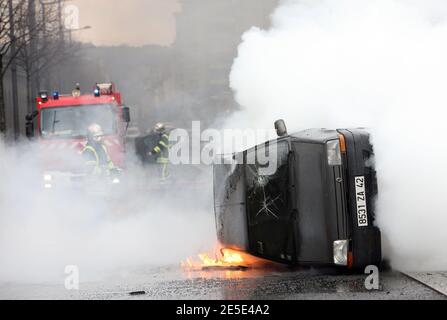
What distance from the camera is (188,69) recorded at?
84.3 ft

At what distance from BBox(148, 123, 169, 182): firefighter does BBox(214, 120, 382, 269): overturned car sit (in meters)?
10.5

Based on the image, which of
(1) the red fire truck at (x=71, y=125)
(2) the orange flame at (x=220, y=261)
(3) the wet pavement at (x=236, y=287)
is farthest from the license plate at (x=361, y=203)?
(1) the red fire truck at (x=71, y=125)

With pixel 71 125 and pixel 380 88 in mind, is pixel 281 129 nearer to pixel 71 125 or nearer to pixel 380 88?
pixel 380 88

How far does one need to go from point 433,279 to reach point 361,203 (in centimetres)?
84

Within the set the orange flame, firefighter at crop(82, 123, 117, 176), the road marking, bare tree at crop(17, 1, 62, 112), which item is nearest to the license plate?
the road marking

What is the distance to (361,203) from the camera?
249 inches

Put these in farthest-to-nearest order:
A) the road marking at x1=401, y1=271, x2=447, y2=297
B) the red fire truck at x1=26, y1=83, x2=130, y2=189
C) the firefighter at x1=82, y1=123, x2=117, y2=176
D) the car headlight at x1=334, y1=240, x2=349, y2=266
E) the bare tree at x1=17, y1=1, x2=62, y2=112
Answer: the bare tree at x1=17, y1=1, x2=62, y2=112 < the red fire truck at x1=26, y1=83, x2=130, y2=189 < the firefighter at x1=82, y1=123, x2=117, y2=176 < the car headlight at x1=334, y1=240, x2=349, y2=266 < the road marking at x1=401, y1=271, x2=447, y2=297

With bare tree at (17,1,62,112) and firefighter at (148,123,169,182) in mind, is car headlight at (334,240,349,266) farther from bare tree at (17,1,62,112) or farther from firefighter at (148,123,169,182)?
bare tree at (17,1,62,112)

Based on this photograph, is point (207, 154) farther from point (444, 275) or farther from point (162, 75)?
point (162, 75)

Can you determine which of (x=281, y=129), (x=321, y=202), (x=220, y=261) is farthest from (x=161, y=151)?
(x=321, y=202)

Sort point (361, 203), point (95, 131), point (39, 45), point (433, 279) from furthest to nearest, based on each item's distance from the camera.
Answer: point (39, 45), point (95, 131), point (361, 203), point (433, 279)

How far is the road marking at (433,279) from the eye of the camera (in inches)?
227

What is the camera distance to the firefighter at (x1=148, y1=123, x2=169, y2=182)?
1755 cm
